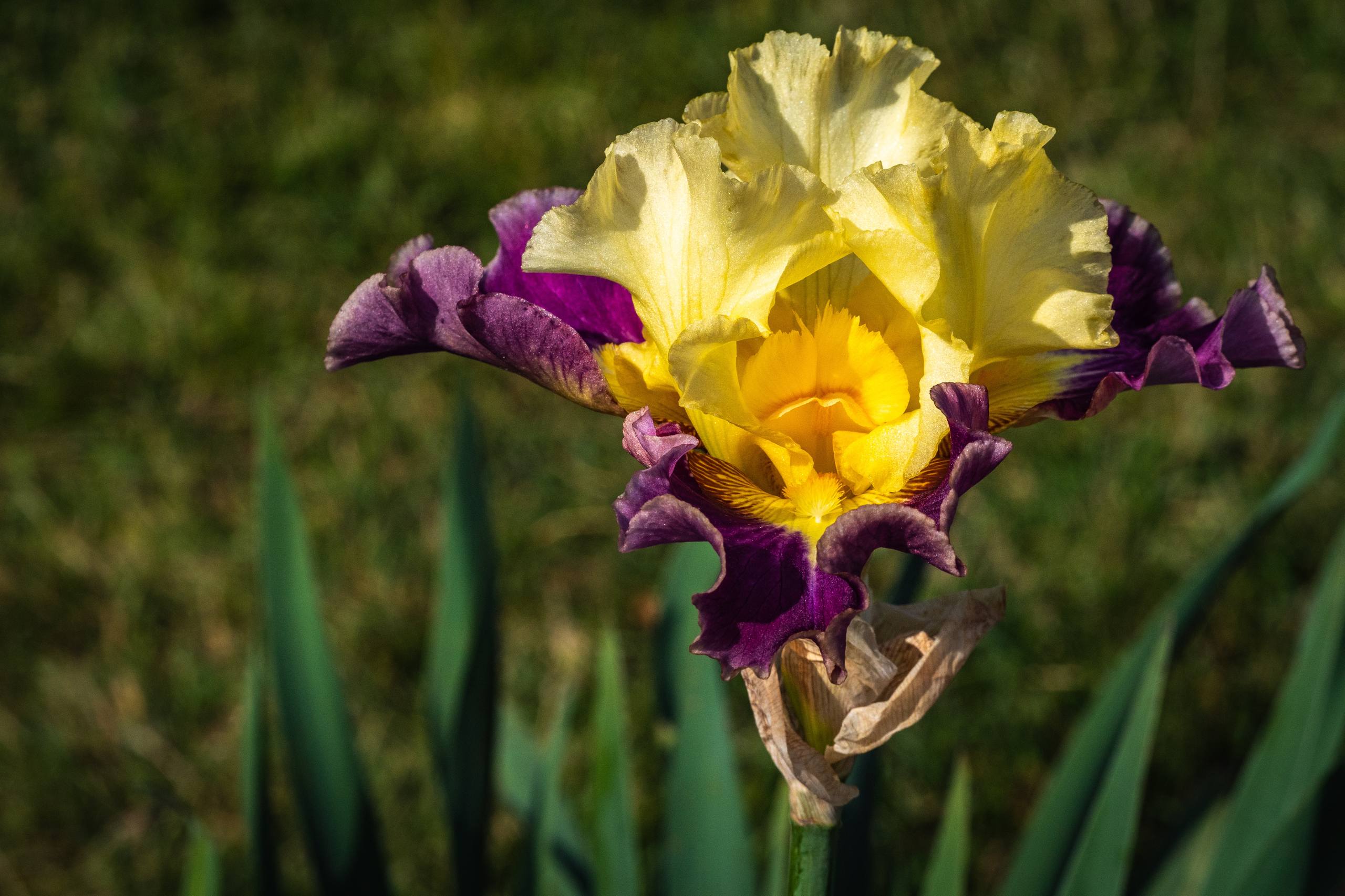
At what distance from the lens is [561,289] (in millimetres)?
763

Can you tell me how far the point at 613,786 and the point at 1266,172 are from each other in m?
2.17

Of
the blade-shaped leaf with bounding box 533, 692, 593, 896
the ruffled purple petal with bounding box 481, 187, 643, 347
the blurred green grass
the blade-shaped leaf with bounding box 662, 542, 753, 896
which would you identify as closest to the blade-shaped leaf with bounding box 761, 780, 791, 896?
the blade-shaped leaf with bounding box 662, 542, 753, 896

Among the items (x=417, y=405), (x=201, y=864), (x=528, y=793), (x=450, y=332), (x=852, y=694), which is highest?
(x=450, y=332)

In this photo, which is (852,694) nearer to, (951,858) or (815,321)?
(815,321)

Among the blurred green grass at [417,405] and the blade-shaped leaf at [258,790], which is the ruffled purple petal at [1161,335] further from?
the blade-shaped leaf at [258,790]

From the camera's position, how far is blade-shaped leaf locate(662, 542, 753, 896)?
44.1 inches

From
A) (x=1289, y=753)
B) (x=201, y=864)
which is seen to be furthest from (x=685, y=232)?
(x=1289, y=753)

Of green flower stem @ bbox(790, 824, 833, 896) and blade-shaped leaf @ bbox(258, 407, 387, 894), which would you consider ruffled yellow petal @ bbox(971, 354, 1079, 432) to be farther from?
blade-shaped leaf @ bbox(258, 407, 387, 894)

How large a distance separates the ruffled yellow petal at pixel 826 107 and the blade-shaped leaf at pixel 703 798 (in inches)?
19.3

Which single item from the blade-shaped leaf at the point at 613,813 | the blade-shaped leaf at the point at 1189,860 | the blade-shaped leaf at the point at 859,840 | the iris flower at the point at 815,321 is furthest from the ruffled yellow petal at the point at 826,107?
the blade-shaped leaf at the point at 1189,860

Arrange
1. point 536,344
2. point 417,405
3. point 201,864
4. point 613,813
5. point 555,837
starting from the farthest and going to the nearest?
point 417,405
point 555,837
point 613,813
point 201,864
point 536,344

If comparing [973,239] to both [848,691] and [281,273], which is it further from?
[281,273]

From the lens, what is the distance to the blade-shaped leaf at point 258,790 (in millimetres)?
1057

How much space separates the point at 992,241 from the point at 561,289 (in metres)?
0.25
